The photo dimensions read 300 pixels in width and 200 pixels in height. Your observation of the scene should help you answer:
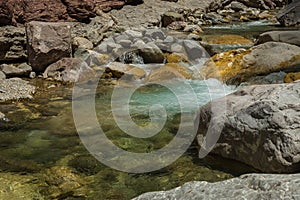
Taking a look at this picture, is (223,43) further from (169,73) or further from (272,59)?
(272,59)

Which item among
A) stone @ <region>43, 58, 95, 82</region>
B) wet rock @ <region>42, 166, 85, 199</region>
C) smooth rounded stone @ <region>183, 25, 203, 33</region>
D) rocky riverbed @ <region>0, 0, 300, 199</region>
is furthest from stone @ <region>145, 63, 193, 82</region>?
smooth rounded stone @ <region>183, 25, 203, 33</region>

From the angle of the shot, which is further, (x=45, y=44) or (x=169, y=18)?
(x=169, y=18)

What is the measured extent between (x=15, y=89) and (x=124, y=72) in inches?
100

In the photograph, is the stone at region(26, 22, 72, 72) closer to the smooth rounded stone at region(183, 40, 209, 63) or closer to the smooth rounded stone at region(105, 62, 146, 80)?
the smooth rounded stone at region(105, 62, 146, 80)

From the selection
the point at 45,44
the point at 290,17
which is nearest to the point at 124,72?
the point at 45,44

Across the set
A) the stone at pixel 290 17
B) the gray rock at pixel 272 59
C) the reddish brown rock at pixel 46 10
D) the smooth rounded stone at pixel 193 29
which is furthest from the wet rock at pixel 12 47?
the stone at pixel 290 17

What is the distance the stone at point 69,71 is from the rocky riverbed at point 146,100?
0.03m

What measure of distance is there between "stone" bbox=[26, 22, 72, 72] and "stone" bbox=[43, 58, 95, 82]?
0.95 ft

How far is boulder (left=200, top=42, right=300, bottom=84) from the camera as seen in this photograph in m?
7.48

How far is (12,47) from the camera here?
966cm

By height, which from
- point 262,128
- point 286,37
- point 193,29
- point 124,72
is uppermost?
point 262,128

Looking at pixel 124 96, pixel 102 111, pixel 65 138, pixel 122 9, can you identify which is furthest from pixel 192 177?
pixel 122 9

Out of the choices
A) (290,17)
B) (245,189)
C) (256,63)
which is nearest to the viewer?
(245,189)

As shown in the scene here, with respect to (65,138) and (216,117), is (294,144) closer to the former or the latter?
(216,117)
